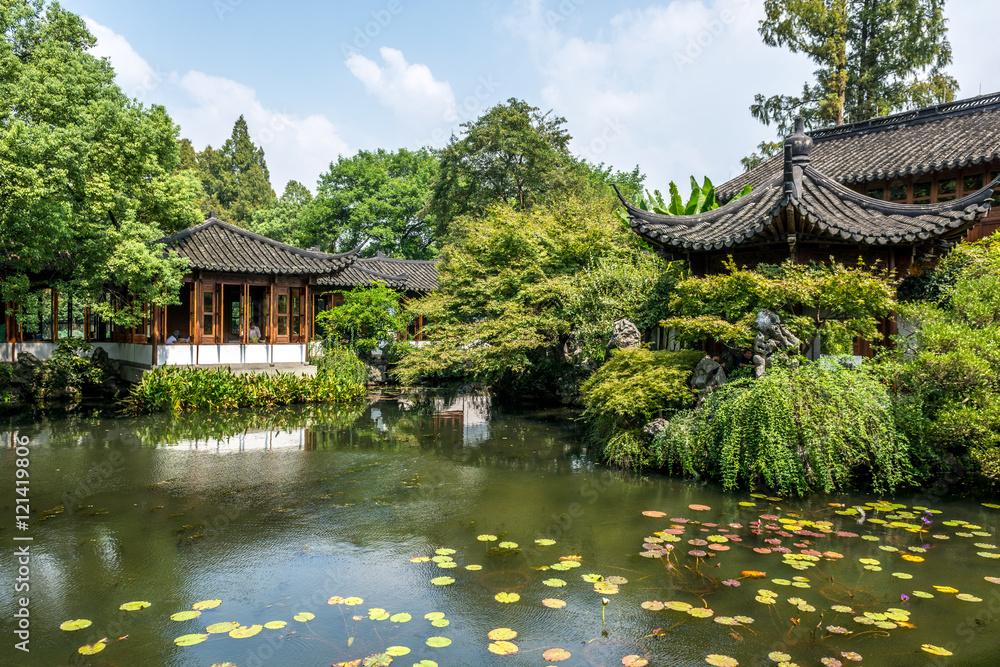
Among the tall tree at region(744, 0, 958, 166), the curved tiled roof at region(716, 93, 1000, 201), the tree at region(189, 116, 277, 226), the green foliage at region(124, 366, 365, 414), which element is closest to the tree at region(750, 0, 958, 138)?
the tall tree at region(744, 0, 958, 166)

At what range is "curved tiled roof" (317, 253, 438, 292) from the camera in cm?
2239

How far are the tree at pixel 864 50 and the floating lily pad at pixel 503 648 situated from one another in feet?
76.8

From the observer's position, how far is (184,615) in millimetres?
4117

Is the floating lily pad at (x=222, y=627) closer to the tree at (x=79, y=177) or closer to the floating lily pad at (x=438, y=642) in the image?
the floating lily pad at (x=438, y=642)

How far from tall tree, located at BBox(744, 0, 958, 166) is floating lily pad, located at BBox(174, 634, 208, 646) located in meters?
23.8

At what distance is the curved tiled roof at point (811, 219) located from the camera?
784 cm

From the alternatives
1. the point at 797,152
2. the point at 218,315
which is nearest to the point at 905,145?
the point at 797,152

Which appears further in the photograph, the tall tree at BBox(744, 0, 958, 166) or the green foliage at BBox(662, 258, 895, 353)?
the tall tree at BBox(744, 0, 958, 166)

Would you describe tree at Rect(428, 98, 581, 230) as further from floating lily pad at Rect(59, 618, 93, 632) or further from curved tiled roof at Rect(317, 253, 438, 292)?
floating lily pad at Rect(59, 618, 93, 632)

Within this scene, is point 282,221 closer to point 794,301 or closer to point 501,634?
point 794,301

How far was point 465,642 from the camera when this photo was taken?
381cm

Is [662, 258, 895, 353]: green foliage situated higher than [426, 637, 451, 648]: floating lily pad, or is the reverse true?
[662, 258, 895, 353]: green foliage

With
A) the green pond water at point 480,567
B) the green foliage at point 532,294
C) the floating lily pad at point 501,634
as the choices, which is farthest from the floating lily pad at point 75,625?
the green foliage at point 532,294

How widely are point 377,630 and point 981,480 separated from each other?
23.2 ft
